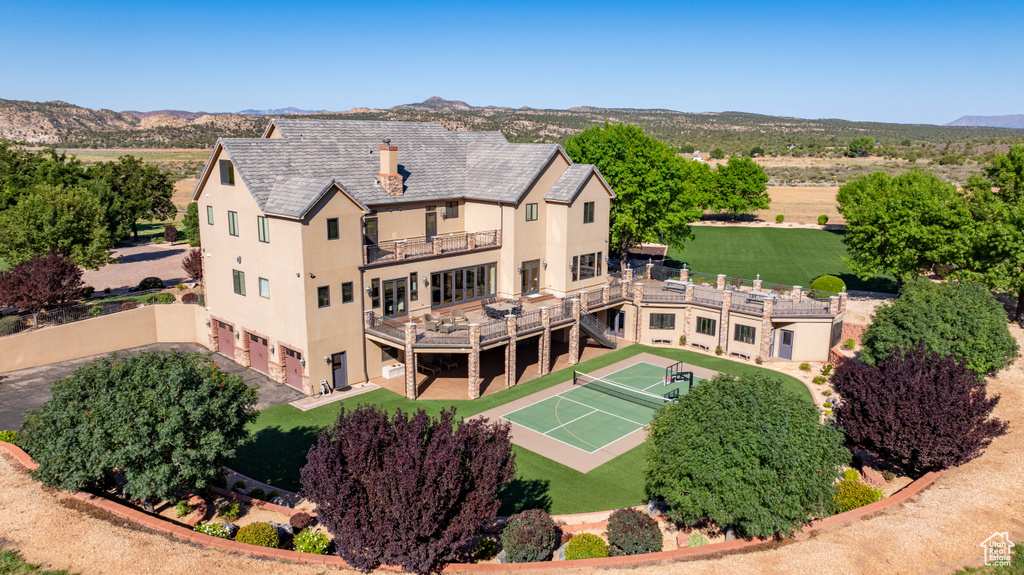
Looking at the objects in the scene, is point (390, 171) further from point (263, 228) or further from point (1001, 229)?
point (1001, 229)

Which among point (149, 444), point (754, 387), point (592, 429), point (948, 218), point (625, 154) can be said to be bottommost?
point (592, 429)

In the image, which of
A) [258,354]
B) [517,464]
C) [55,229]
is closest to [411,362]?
[517,464]

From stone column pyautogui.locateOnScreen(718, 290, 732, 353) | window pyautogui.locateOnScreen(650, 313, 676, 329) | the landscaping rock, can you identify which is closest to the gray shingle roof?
window pyautogui.locateOnScreen(650, 313, 676, 329)

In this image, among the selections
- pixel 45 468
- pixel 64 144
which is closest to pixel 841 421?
pixel 45 468

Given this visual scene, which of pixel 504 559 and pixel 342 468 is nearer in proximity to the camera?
pixel 342 468

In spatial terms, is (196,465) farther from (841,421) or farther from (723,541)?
(841,421)

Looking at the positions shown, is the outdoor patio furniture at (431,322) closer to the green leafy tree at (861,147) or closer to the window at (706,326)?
the window at (706,326)
